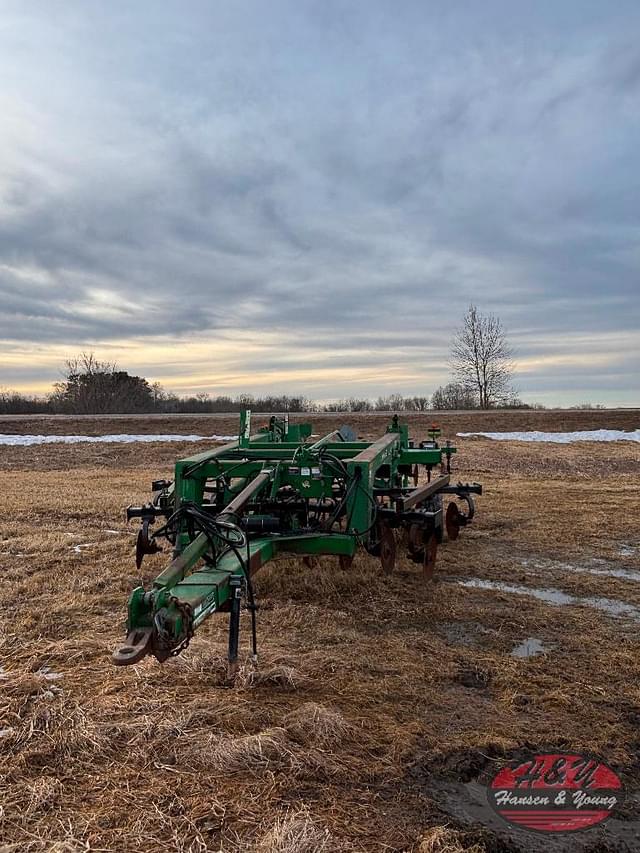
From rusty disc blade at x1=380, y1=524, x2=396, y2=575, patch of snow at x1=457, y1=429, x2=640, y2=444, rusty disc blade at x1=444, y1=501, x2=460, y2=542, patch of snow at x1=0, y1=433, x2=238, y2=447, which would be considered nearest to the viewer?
rusty disc blade at x1=380, y1=524, x2=396, y2=575

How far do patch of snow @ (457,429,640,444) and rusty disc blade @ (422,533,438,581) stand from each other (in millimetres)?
16994

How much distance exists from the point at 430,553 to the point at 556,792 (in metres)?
3.22

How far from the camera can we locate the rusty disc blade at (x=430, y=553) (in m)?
6.16

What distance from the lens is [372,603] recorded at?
5910 millimetres

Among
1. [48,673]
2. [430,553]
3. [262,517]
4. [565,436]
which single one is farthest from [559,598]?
[565,436]

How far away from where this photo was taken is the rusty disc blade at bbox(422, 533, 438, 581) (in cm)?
616

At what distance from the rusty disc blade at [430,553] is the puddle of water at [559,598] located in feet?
1.39

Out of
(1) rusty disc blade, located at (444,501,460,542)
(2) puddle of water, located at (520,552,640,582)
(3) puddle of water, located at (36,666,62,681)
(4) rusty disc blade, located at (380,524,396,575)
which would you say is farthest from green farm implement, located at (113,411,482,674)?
(2) puddle of water, located at (520,552,640,582)

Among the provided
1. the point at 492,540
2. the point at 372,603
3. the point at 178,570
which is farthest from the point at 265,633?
the point at 492,540

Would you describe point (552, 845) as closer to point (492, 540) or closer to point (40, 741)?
point (40, 741)

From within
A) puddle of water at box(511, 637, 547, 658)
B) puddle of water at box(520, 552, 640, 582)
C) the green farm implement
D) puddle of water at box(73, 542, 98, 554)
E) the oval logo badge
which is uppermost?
the green farm implement

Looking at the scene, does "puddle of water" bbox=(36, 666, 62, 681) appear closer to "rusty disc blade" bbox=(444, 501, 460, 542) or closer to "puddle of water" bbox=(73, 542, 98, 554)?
"puddle of water" bbox=(73, 542, 98, 554)

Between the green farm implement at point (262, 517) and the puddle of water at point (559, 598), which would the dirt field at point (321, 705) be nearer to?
the puddle of water at point (559, 598)

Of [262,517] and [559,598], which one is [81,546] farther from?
[559,598]
